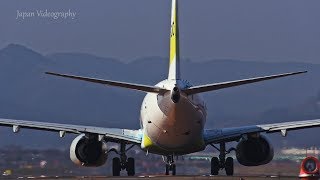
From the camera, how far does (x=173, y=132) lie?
5672 cm

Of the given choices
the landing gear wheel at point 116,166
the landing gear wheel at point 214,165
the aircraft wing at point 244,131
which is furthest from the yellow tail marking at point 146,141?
the landing gear wheel at point 214,165

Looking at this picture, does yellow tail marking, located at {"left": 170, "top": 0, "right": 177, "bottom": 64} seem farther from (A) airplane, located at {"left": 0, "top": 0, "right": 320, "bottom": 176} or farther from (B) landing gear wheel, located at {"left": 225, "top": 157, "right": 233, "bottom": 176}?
(B) landing gear wheel, located at {"left": 225, "top": 157, "right": 233, "bottom": 176}

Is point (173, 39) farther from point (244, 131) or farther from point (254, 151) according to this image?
point (254, 151)

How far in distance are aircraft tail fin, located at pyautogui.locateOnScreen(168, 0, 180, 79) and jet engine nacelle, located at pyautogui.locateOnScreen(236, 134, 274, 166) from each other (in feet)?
24.0

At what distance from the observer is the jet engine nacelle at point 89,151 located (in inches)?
2530

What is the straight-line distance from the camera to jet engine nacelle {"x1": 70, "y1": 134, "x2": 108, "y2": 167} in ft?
211

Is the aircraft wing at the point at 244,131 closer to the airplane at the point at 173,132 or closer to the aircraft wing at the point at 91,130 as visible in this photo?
the airplane at the point at 173,132

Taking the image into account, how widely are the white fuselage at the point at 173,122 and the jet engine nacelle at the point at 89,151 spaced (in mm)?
3783

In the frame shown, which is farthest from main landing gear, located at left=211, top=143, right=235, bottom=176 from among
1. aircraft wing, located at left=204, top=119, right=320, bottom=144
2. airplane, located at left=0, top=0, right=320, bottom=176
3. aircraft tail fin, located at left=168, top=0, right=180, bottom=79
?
aircraft tail fin, located at left=168, top=0, right=180, bottom=79

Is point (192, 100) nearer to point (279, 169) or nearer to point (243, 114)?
point (279, 169)

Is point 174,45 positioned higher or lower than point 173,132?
higher

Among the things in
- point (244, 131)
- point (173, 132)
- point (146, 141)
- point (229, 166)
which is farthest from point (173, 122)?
point (229, 166)

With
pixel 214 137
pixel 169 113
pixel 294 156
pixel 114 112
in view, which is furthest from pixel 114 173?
pixel 114 112

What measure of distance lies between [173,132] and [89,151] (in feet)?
30.6
